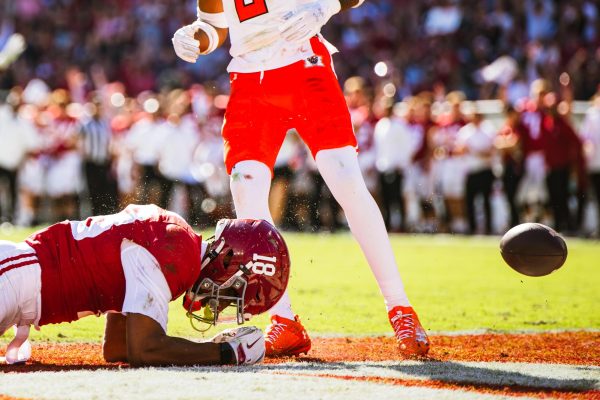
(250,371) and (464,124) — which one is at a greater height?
(464,124)

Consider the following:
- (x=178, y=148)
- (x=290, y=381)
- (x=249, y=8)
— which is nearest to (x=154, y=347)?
(x=290, y=381)

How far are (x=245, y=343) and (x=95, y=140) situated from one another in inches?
516

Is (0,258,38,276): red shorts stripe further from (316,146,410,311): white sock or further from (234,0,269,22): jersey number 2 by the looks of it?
(234,0,269,22): jersey number 2

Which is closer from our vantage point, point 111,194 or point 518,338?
point 518,338

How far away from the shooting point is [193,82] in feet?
70.0

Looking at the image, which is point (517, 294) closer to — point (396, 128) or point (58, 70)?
point (396, 128)

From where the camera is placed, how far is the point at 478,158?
50.5ft

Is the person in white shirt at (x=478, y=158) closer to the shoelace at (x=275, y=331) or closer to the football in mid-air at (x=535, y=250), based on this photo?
the football in mid-air at (x=535, y=250)

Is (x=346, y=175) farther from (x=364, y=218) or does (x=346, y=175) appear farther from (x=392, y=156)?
(x=392, y=156)

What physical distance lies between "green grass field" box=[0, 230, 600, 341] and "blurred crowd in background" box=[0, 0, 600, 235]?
1916 mm

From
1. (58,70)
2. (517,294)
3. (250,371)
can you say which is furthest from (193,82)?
(250,371)

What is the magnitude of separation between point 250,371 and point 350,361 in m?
0.67

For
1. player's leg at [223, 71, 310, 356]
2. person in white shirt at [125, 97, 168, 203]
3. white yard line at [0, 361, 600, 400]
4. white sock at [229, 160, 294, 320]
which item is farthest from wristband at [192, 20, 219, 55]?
person in white shirt at [125, 97, 168, 203]

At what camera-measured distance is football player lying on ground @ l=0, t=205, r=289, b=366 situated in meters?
4.43
